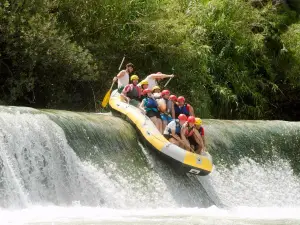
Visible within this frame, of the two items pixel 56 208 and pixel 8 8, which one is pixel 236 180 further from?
pixel 8 8

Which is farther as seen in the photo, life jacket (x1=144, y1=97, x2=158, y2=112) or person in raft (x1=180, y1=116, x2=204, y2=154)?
life jacket (x1=144, y1=97, x2=158, y2=112)

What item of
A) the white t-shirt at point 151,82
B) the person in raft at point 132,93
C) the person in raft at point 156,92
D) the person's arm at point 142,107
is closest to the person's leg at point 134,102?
the person in raft at point 132,93

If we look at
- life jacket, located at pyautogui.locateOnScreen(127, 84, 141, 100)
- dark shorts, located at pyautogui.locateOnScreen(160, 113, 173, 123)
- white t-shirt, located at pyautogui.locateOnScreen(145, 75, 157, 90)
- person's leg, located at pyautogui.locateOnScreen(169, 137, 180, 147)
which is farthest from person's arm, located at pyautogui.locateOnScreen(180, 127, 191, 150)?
white t-shirt, located at pyautogui.locateOnScreen(145, 75, 157, 90)

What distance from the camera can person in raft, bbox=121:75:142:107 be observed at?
14.4 meters

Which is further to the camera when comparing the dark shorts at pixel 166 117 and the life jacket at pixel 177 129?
the dark shorts at pixel 166 117

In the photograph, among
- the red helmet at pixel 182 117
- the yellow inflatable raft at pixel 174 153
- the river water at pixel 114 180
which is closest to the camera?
the river water at pixel 114 180

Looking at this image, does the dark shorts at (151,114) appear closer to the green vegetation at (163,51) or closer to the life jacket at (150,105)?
the life jacket at (150,105)

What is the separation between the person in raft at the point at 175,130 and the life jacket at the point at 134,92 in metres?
1.44

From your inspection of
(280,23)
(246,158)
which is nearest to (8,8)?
(246,158)

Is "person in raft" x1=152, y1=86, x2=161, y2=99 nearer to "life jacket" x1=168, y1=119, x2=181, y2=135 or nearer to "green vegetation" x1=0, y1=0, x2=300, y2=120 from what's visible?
"life jacket" x1=168, y1=119, x2=181, y2=135

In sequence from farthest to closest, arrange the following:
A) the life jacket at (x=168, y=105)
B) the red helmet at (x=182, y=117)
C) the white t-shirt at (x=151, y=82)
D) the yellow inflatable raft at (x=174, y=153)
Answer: the white t-shirt at (x=151, y=82)
the life jacket at (x=168, y=105)
the red helmet at (x=182, y=117)
the yellow inflatable raft at (x=174, y=153)

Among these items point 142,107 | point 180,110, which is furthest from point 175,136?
point 180,110

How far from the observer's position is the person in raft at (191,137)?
13.1 m

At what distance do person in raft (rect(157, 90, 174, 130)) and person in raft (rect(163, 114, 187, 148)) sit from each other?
1.45 feet
